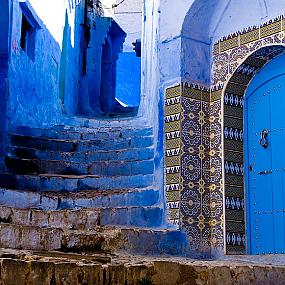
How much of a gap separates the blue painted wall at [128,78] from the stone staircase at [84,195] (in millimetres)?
9738


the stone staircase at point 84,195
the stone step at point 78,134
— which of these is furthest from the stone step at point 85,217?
the stone step at point 78,134

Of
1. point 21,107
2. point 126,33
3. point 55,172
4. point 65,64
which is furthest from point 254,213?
point 126,33

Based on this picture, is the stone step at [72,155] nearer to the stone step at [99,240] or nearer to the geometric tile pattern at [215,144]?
the geometric tile pattern at [215,144]

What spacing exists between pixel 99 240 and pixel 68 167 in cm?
221

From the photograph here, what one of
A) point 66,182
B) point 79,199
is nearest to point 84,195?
point 79,199

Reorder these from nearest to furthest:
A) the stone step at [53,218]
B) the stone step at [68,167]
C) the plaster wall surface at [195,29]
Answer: the stone step at [53,218] < the plaster wall surface at [195,29] < the stone step at [68,167]

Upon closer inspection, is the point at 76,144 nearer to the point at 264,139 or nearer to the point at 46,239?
the point at 264,139

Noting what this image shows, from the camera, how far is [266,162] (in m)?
5.23

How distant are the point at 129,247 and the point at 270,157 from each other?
1641 millimetres

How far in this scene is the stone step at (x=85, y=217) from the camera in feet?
14.8

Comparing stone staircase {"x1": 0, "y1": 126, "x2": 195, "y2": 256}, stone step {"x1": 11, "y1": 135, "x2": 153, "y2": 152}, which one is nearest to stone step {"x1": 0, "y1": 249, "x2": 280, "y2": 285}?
Answer: stone staircase {"x1": 0, "y1": 126, "x2": 195, "y2": 256}

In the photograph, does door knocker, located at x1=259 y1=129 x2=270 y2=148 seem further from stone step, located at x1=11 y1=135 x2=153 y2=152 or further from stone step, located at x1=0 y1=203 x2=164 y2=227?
stone step, located at x1=11 y1=135 x2=153 y2=152

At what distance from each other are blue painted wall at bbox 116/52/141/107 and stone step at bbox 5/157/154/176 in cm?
1104

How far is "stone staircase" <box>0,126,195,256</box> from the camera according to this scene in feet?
13.6
